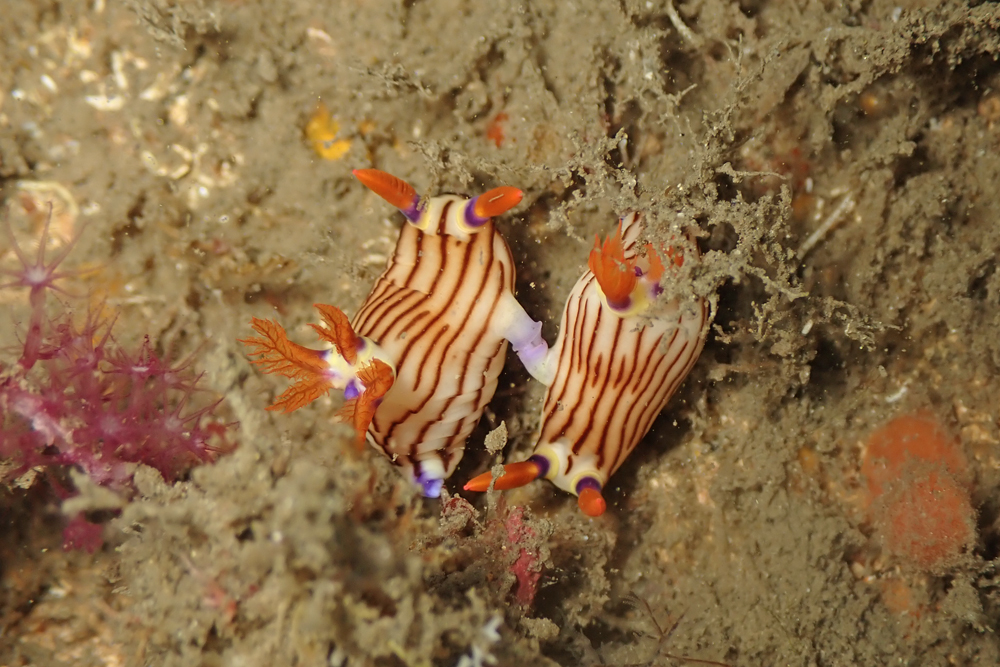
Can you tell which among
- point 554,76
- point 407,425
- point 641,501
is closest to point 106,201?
point 407,425

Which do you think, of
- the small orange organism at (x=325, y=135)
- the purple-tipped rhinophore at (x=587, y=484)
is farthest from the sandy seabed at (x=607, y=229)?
the purple-tipped rhinophore at (x=587, y=484)

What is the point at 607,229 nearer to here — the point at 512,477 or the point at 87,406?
the point at 512,477

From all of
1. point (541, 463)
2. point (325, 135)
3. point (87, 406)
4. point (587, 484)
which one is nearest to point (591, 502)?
point (587, 484)

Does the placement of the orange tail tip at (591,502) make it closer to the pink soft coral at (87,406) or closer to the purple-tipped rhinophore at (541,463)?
→ the purple-tipped rhinophore at (541,463)

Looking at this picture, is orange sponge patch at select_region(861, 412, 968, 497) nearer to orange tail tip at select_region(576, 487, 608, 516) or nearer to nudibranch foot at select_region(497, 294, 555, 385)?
orange tail tip at select_region(576, 487, 608, 516)

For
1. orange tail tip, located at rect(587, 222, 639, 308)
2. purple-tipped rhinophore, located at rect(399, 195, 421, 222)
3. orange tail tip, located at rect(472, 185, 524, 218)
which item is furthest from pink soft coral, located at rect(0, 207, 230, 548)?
orange tail tip, located at rect(587, 222, 639, 308)
